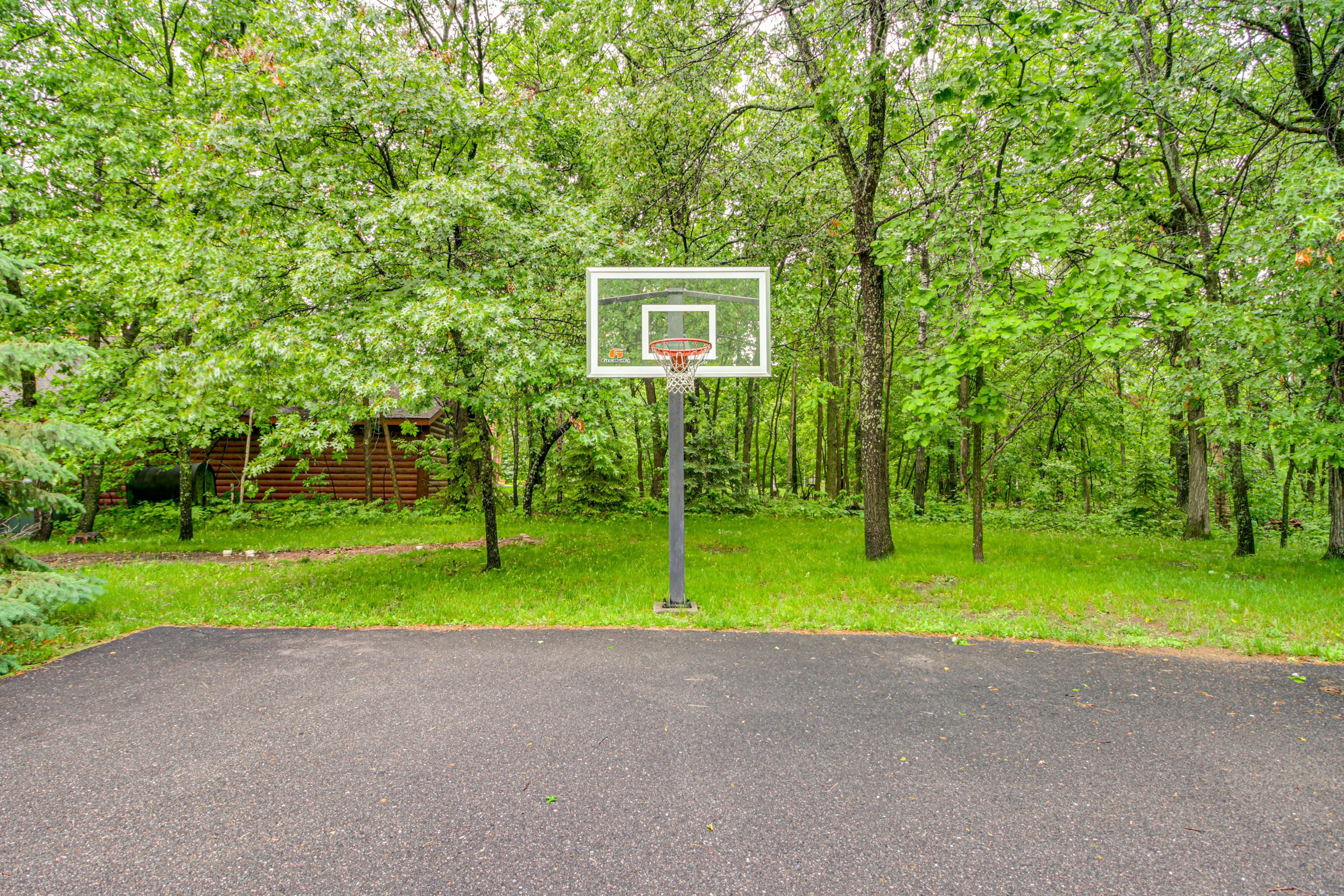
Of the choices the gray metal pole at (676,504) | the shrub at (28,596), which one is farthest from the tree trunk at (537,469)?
the shrub at (28,596)

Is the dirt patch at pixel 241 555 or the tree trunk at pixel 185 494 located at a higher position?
the tree trunk at pixel 185 494

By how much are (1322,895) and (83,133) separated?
18.9 metres

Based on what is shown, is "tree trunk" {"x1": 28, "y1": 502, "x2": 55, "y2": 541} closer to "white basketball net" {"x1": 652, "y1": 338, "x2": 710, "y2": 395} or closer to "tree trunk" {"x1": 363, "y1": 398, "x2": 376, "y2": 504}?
"tree trunk" {"x1": 363, "y1": 398, "x2": 376, "y2": 504}

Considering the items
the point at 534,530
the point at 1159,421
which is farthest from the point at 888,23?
the point at 534,530

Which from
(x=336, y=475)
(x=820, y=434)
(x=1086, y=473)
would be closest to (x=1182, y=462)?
(x=1086, y=473)

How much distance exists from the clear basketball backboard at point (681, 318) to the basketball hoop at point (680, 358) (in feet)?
0.45

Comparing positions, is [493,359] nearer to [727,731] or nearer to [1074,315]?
[727,731]

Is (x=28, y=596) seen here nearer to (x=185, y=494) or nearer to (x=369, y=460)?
(x=185, y=494)

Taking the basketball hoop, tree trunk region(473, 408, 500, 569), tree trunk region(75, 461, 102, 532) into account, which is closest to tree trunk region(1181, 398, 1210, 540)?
the basketball hoop

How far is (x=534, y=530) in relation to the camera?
13.4m

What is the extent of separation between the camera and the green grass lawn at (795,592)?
612 centimetres

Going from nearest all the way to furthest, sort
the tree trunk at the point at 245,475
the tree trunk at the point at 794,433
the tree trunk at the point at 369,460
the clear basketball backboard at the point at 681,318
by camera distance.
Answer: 1. the clear basketball backboard at the point at 681,318
2. the tree trunk at the point at 245,475
3. the tree trunk at the point at 369,460
4. the tree trunk at the point at 794,433

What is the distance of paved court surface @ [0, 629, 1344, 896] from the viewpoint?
258 cm

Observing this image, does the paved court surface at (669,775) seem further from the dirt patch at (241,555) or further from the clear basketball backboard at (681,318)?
the dirt patch at (241,555)
